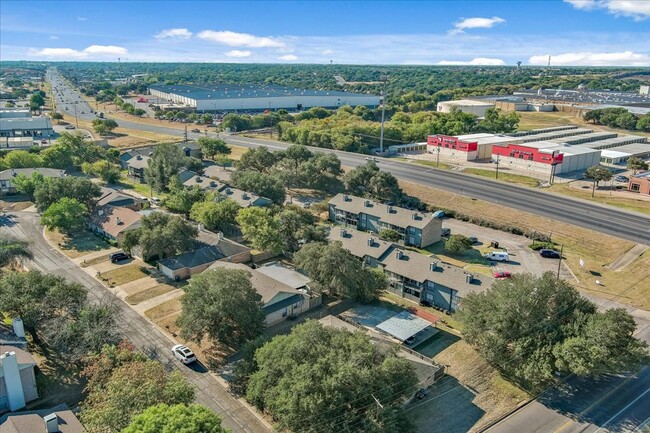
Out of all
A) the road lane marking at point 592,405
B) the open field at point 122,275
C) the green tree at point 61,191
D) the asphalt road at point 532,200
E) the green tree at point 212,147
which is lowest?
the road lane marking at point 592,405

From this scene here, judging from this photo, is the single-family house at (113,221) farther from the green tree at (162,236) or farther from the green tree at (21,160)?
the green tree at (21,160)

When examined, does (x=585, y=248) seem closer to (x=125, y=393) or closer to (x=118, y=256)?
(x=125, y=393)

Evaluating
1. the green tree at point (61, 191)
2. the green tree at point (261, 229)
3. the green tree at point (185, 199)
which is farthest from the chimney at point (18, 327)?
the green tree at point (185, 199)

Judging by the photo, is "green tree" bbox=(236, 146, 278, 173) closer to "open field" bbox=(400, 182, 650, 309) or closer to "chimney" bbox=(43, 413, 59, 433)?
"open field" bbox=(400, 182, 650, 309)

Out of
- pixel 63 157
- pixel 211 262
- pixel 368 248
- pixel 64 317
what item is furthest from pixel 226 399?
pixel 63 157

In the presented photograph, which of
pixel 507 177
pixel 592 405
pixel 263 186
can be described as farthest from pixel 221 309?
pixel 507 177

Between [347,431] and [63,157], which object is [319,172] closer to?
[63,157]
